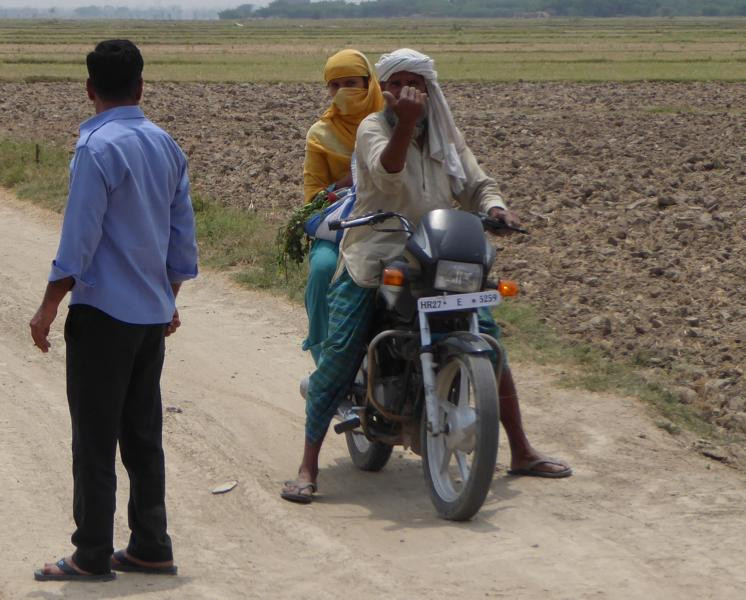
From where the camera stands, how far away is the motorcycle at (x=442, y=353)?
474cm

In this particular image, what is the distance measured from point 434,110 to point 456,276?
0.75m

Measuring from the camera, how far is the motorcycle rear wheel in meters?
5.73

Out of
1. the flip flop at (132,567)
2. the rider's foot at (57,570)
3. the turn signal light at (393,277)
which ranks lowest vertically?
the flip flop at (132,567)

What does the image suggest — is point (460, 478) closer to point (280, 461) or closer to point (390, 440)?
point (390, 440)

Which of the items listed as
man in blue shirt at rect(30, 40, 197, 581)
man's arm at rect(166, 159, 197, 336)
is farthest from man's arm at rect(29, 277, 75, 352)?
man's arm at rect(166, 159, 197, 336)

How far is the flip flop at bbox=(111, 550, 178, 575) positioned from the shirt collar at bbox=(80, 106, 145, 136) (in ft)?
4.96

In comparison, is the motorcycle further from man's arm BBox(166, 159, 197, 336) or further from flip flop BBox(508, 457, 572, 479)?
man's arm BBox(166, 159, 197, 336)

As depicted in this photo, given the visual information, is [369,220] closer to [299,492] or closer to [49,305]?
[299,492]

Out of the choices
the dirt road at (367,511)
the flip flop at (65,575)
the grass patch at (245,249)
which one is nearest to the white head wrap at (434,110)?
the dirt road at (367,511)

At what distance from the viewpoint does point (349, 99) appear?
19.0ft

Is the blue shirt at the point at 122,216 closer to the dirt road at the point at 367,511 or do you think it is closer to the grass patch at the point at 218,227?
the dirt road at the point at 367,511

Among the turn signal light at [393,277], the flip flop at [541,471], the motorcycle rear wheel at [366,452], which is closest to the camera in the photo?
the turn signal light at [393,277]

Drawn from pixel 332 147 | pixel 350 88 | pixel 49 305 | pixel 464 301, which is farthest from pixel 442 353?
pixel 49 305

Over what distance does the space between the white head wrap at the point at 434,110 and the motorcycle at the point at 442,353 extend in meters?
0.27
